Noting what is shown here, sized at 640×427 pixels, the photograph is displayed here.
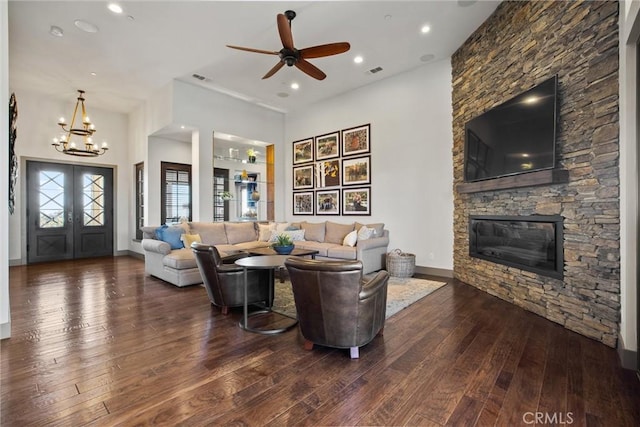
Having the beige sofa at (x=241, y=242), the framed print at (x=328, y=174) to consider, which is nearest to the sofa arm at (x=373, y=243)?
the beige sofa at (x=241, y=242)

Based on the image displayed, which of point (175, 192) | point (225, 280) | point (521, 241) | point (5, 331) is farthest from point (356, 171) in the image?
point (5, 331)

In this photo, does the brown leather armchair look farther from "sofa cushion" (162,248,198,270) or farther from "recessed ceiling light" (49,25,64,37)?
"recessed ceiling light" (49,25,64,37)

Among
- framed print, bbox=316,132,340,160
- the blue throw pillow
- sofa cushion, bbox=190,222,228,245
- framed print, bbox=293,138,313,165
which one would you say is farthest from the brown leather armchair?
framed print, bbox=293,138,313,165

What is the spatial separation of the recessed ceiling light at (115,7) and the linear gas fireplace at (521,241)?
18.8ft

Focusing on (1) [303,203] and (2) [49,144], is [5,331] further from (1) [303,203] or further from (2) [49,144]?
(2) [49,144]

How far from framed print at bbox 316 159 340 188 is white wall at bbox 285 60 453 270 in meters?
0.90

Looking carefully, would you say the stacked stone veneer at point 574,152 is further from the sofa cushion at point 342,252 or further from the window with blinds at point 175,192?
the window with blinds at point 175,192

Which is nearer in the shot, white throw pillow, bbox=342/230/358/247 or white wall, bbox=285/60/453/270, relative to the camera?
white wall, bbox=285/60/453/270

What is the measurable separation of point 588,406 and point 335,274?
175 centimetres

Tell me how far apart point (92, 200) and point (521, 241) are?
9422 mm

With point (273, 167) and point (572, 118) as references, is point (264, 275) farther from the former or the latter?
point (273, 167)

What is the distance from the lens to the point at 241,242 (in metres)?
6.34

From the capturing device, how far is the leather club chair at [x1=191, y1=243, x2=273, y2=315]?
128 inches

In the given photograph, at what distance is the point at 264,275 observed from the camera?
354 centimetres
